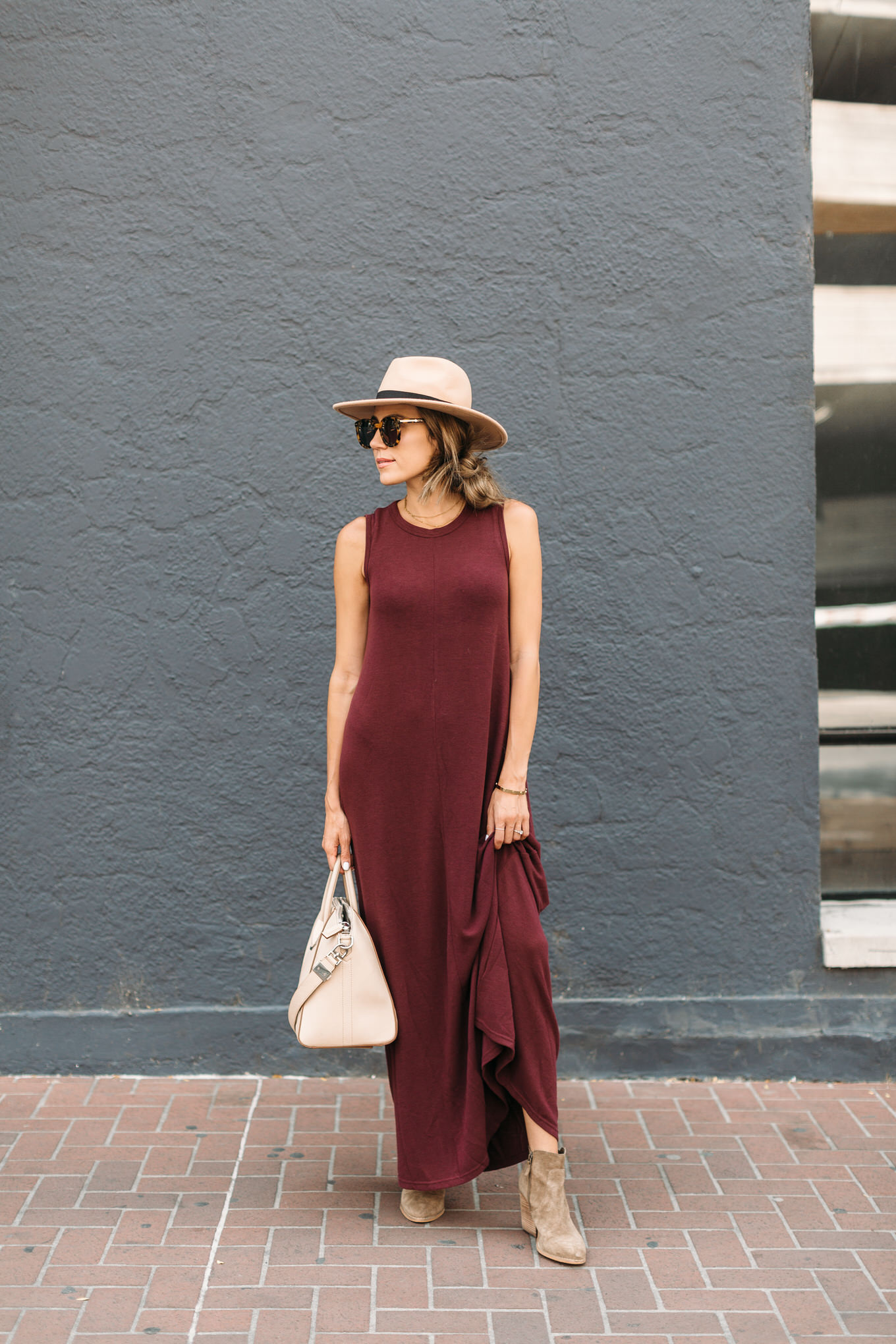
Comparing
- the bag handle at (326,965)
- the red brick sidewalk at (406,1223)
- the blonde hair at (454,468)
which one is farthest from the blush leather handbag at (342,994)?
the blonde hair at (454,468)

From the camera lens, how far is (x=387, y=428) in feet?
10.1

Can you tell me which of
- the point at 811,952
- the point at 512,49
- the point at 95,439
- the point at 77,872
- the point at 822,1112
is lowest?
the point at 822,1112

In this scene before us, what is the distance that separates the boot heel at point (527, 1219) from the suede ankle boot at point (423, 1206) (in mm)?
222

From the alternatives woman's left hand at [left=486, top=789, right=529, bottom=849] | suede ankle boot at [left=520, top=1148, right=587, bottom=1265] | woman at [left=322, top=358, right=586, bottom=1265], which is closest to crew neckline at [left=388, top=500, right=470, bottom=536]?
woman at [left=322, top=358, right=586, bottom=1265]

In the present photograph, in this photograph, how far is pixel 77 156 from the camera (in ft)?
13.4

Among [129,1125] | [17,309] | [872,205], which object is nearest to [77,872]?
[129,1125]

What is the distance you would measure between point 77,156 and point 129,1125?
125 inches

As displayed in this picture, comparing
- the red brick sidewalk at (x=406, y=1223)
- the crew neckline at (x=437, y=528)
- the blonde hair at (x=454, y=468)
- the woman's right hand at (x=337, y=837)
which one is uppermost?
the blonde hair at (x=454, y=468)

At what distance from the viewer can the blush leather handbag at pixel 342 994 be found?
10.2 feet

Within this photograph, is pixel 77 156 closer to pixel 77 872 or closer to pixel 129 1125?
pixel 77 872

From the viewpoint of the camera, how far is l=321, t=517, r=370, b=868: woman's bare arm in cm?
326

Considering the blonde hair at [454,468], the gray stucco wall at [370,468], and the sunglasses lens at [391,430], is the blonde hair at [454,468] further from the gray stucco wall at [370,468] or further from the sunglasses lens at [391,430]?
the gray stucco wall at [370,468]

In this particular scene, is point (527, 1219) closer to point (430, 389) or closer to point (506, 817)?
point (506, 817)

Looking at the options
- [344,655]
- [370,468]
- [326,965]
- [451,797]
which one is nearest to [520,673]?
[451,797]
